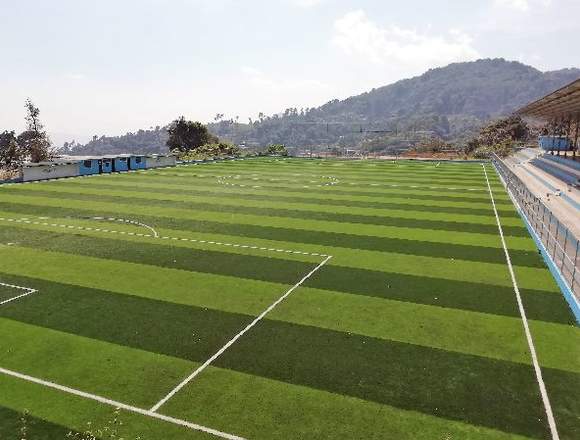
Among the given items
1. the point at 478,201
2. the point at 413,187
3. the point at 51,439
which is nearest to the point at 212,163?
the point at 413,187

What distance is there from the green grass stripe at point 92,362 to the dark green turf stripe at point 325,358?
264mm

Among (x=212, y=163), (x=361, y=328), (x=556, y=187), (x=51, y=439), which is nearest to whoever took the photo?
(x=51, y=439)

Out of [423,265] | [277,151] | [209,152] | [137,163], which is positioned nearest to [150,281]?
[423,265]

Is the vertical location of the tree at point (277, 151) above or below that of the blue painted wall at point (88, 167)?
above

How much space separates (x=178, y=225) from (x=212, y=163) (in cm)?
4233

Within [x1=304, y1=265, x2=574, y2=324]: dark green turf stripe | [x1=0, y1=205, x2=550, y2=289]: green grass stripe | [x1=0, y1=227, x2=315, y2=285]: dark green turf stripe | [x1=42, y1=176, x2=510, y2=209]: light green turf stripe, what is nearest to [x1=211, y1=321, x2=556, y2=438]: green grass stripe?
[x1=304, y1=265, x2=574, y2=324]: dark green turf stripe

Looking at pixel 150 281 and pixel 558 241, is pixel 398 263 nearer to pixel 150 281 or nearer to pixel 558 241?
pixel 558 241

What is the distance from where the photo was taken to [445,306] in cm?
1518

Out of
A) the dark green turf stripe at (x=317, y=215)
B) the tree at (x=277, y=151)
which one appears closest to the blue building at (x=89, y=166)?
the dark green turf stripe at (x=317, y=215)

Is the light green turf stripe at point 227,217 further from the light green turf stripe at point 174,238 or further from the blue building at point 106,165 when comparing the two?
the blue building at point 106,165

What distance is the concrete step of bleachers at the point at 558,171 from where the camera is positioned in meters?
40.0

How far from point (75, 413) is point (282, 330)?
18.1 feet

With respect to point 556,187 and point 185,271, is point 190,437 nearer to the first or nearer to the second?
point 185,271

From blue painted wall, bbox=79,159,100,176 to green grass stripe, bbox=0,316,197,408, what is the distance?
38820 millimetres
